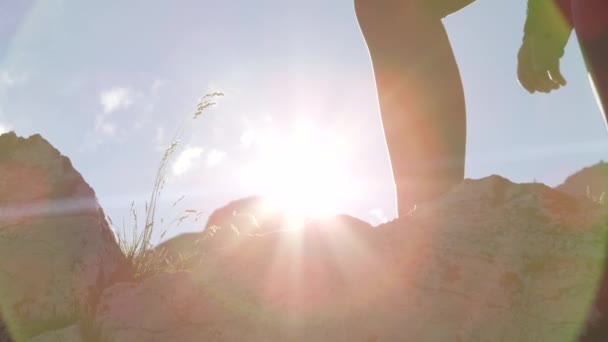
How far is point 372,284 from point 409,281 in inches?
4.6

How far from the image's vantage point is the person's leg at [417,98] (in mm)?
2295

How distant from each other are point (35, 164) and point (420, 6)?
1.82 m

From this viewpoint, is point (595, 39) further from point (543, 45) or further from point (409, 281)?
point (409, 281)

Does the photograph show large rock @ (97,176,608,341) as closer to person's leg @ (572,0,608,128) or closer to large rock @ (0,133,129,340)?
large rock @ (0,133,129,340)

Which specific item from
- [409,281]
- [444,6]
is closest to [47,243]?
[409,281]

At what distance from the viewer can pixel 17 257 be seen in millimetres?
2369

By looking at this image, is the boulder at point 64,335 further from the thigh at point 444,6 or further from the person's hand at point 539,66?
the person's hand at point 539,66

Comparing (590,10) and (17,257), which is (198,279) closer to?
(17,257)

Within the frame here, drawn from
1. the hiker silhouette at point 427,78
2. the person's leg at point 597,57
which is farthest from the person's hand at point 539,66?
the person's leg at point 597,57

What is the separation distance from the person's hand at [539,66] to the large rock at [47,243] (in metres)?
1.87

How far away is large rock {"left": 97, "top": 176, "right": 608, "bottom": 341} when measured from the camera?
1.77 meters

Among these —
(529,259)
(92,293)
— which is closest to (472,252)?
(529,259)

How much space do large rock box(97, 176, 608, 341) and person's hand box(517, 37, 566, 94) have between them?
519mm

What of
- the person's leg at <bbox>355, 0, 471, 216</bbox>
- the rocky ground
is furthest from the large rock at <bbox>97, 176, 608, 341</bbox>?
the person's leg at <bbox>355, 0, 471, 216</bbox>
